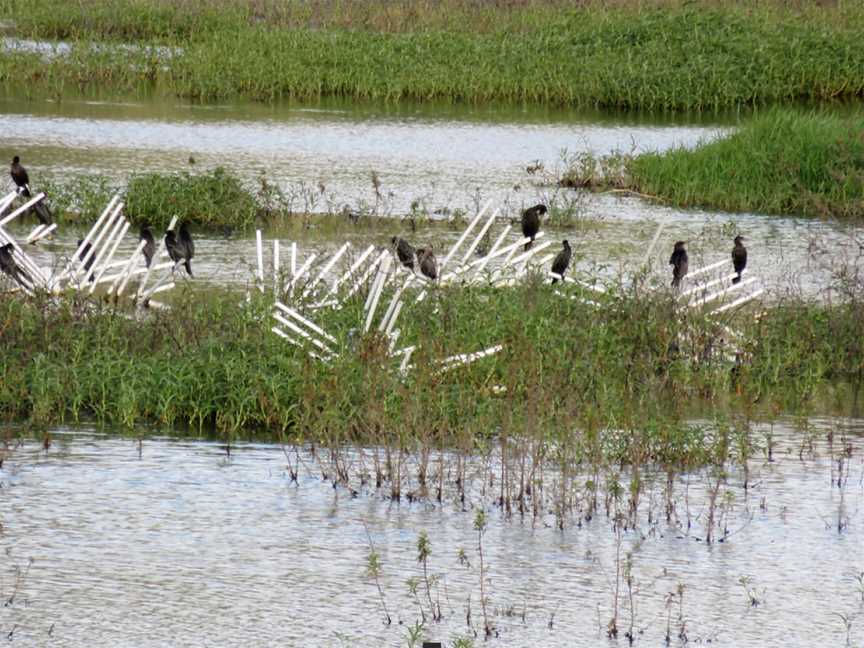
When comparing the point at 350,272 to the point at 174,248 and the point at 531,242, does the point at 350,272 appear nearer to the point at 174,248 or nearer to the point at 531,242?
the point at 174,248

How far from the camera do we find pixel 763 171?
19.8 meters

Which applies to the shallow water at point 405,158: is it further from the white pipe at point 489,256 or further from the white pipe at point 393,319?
the white pipe at point 393,319

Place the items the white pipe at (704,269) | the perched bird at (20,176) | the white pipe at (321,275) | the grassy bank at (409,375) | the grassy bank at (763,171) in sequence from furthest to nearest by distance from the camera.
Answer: the grassy bank at (763,171), the perched bird at (20,176), the white pipe at (704,269), the white pipe at (321,275), the grassy bank at (409,375)

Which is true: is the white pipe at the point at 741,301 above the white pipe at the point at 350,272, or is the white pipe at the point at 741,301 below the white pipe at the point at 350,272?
below

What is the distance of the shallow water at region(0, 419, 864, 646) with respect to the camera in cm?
755

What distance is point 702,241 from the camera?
17047 mm

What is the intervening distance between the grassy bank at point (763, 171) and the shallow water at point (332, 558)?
952cm

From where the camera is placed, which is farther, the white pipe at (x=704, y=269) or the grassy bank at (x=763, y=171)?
the grassy bank at (x=763, y=171)

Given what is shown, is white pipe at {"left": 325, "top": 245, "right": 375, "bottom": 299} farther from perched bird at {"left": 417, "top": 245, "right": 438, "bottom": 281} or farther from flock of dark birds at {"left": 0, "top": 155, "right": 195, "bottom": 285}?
flock of dark birds at {"left": 0, "top": 155, "right": 195, "bottom": 285}

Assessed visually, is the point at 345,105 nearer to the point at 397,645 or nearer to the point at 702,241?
the point at 702,241

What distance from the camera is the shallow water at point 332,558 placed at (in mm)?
7555

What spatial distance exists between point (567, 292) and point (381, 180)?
9005 mm

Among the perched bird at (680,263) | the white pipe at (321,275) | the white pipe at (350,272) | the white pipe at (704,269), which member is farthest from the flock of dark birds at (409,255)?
the white pipe at (321,275)

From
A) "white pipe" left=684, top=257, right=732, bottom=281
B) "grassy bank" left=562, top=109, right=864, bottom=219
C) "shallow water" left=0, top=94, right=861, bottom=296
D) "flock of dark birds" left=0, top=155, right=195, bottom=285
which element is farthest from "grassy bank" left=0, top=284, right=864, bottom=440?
"grassy bank" left=562, top=109, right=864, bottom=219
